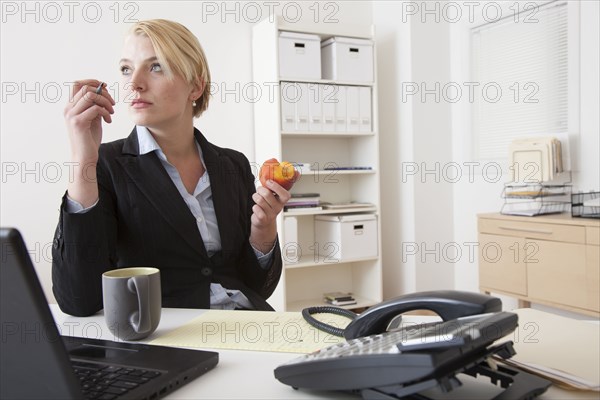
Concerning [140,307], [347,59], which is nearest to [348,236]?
[347,59]

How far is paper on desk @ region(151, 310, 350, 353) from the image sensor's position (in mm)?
876

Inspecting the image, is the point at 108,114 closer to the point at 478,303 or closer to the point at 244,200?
the point at 244,200

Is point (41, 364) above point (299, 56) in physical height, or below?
below

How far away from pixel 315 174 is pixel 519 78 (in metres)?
1.43

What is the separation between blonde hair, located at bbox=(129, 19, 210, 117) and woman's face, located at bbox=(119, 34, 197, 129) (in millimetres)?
16

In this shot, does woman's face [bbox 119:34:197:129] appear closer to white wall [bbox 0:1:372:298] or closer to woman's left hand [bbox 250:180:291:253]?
woman's left hand [bbox 250:180:291:253]

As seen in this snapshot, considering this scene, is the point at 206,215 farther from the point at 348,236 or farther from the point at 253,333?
the point at 348,236

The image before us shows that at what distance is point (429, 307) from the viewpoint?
66 centimetres

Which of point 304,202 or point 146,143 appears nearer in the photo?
point 146,143

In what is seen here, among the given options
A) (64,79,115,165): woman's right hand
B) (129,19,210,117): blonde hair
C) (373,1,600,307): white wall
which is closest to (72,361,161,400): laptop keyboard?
(64,79,115,165): woman's right hand

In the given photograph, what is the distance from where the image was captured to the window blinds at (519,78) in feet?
10.2

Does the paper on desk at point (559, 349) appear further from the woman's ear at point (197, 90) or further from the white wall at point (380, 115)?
the white wall at point (380, 115)

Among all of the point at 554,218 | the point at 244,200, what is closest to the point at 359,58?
the point at 554,218

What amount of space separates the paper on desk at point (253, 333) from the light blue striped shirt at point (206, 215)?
21 centimetres
